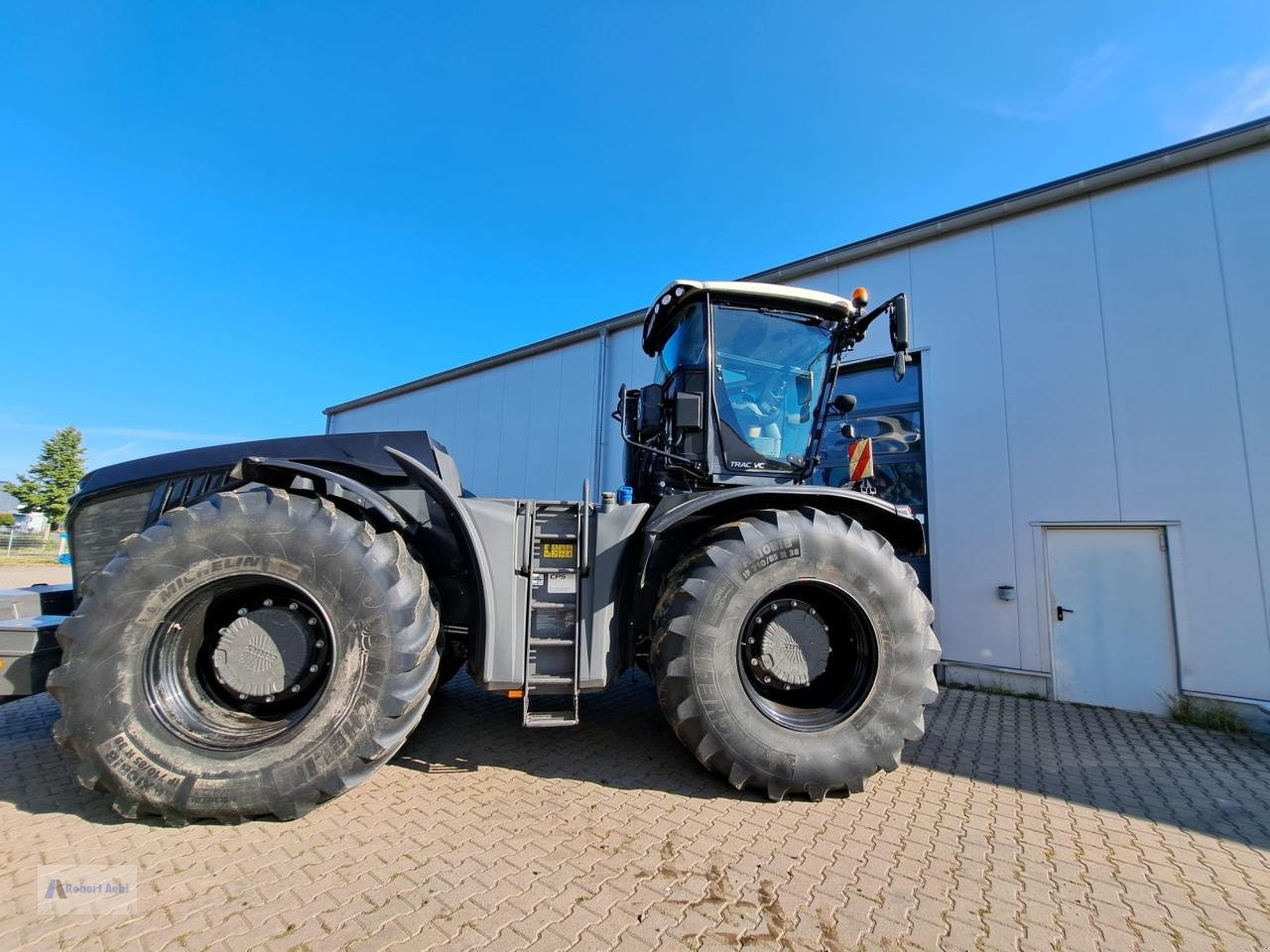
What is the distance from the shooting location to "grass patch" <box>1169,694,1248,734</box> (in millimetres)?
4641

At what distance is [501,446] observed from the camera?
36.8 feet

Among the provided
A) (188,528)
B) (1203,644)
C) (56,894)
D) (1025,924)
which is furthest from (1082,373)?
(56,894)

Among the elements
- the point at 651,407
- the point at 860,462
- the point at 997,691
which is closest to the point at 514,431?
the point at 860,462

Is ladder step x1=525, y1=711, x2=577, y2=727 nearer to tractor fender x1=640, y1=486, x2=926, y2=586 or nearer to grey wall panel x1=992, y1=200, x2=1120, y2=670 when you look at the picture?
tractor fender x1=640, y1=486, x2=926, y2=586

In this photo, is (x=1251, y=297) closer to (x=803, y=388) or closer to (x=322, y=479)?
(x=803, y=388)

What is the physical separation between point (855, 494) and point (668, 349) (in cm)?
182

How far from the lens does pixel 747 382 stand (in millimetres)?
3713

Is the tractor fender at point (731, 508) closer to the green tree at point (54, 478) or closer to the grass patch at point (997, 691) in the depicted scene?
the grass patch at point (997, 691)

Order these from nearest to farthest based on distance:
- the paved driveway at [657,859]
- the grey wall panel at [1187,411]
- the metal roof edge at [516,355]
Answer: the paved driveway at [657,859] → the grey wall panel at [1187,411] → the metal roof edge at [516,355]

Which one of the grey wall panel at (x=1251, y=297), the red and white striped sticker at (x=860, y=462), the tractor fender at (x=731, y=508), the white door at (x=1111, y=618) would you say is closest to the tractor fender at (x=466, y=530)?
the tractor fender at (x=731, y=508)

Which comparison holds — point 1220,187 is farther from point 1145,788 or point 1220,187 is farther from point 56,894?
point 56,894

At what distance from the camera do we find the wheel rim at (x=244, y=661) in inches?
102

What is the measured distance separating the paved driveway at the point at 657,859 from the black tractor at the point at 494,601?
0.27 metres

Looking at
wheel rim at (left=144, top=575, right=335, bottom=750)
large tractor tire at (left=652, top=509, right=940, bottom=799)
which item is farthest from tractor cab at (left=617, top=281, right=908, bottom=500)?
wheel rim at (left=144, top=575, right=335, bottom=750)
